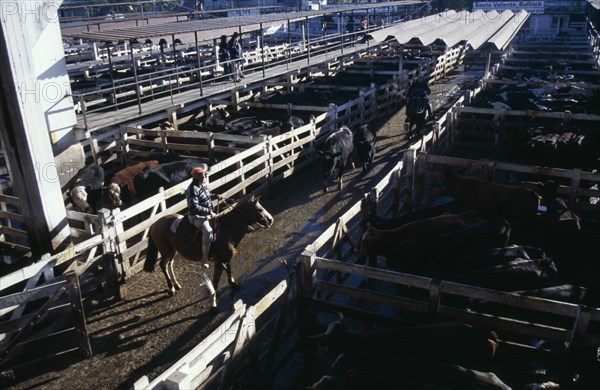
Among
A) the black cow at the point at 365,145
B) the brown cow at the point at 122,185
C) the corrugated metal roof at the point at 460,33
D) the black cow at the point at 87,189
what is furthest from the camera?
the corrugated metal roof at the point at 460,33

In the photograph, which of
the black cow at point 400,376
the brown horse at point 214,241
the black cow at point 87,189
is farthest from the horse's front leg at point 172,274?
the black cow at point 400,376

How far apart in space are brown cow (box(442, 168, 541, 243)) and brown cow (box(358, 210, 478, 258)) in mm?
1001

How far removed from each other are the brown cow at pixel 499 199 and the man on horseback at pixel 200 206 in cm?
454

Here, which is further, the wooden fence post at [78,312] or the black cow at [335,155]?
the black cow at [335,155]

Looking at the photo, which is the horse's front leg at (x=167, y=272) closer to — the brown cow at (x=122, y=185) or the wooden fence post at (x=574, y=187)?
the brown cow at (x=122, y=185)

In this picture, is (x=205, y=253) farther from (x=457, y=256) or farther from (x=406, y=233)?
(x=457, y=256)

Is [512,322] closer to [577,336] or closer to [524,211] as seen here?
[577,336]

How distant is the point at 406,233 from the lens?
788cm

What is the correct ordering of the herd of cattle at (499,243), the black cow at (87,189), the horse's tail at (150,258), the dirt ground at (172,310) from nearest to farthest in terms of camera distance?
1. the herd of cattle at (499,243)
2. the dirt ground at (172,310)
3. the horse's tail at (150,258)
4. the black cow at (87,189)

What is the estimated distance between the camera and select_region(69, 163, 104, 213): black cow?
10.6m

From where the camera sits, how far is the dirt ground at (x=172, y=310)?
684cm

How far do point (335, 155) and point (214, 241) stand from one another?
18.6 feet

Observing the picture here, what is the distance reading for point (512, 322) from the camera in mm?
5629

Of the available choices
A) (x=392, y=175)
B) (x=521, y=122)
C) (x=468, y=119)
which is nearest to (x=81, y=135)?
(x=392, y=175)
